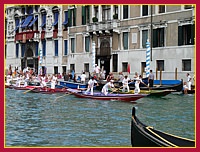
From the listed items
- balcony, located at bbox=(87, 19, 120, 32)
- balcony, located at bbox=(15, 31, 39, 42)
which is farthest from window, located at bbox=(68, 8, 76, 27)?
balcony, located at bbox=(15, 31, 39, 42)

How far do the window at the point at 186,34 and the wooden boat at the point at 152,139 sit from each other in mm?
16110

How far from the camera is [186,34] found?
2269cm

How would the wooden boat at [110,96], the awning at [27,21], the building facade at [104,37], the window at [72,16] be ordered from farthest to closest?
the awning at [27,21] → the window at [72,16] → the building facade at [104,37] → the wooden boat at [110,96]

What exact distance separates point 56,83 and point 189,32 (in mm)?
7585

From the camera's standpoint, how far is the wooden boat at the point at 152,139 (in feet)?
19.1

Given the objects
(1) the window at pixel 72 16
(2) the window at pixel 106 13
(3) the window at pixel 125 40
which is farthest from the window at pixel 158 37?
(1) the window at pixel 72 16

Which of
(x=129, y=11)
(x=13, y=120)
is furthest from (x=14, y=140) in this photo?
(x=129, y=11)

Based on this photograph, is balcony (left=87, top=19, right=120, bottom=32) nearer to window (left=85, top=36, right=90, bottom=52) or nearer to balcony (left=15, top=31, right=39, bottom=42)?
window (left=85, top=36, right=90, bottom=52)

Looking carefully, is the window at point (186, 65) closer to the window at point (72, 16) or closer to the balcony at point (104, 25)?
the balcony at point (104, 25)

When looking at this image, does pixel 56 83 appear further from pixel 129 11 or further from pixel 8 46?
pixel 8 46

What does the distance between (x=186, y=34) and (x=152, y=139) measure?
17421 mm

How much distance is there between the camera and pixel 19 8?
36.5 m

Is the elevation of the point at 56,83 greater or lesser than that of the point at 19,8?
lesser

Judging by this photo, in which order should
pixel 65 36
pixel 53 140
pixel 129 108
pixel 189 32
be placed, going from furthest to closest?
pixel 65 36 → pixel 189 32 → pixel 129 108 → pixel 53 140
